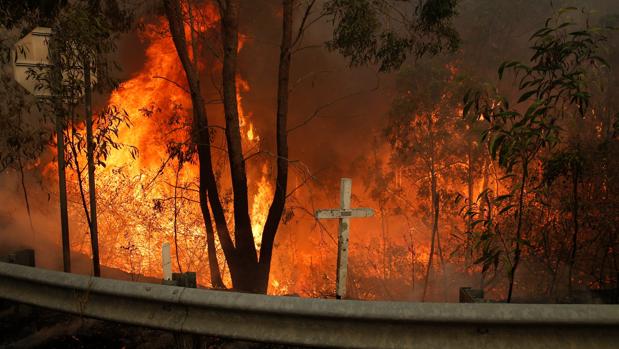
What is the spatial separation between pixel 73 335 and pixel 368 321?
2.37m

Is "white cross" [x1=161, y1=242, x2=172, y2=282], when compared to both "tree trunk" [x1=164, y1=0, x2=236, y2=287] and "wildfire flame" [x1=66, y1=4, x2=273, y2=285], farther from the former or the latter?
"wildfire flame" [x1=66, y1=4, x2=273, y2=285]

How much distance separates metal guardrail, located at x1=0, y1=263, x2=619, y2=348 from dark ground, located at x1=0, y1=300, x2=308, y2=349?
1.22ft

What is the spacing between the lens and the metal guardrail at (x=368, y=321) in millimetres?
3318

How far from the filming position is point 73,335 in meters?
4.23

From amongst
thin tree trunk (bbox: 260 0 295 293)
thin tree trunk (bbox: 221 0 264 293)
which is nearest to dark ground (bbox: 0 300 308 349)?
thin tree trunk (bbox: 221 0 264 293)

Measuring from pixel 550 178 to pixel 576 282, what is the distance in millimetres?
12141

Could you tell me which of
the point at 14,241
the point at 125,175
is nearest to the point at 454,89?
the point at 125,175

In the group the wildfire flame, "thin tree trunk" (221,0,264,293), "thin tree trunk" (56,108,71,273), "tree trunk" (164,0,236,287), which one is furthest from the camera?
the wildfire flame

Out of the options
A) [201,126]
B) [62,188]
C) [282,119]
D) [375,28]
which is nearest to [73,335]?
[62,188]

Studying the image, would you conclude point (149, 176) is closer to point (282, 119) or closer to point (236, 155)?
point (236, 155)

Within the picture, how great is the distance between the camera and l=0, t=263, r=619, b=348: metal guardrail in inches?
131

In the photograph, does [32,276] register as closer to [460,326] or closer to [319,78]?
[460,326]

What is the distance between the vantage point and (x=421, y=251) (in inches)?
1193

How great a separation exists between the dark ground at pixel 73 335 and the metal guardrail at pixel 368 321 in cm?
37
